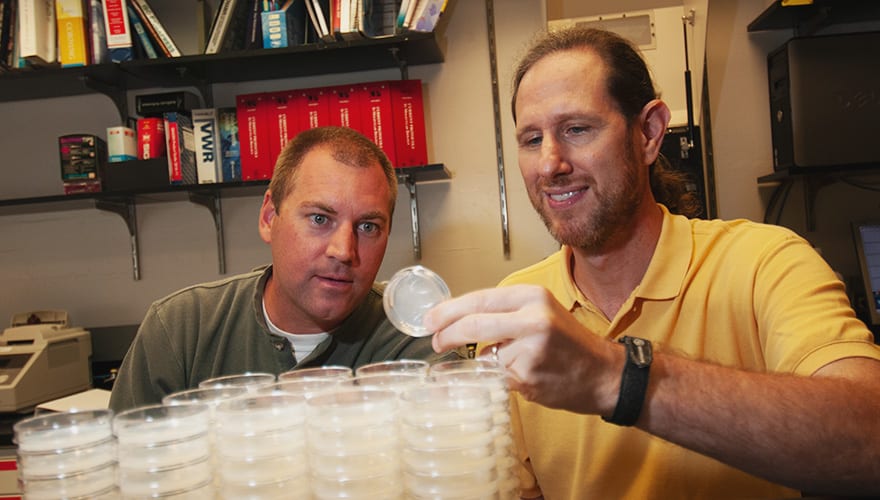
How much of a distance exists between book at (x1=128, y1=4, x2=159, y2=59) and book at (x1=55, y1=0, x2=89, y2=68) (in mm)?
203

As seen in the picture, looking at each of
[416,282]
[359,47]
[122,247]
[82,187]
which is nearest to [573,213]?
[416,282]

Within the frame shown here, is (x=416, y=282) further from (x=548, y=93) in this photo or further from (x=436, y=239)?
(x=436, y=239)

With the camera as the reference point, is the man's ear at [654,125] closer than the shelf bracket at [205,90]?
Yes

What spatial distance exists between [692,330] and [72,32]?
8.81ft

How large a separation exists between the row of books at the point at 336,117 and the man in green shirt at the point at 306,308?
37.9 inches

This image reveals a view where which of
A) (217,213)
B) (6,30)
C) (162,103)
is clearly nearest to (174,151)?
(162,103)

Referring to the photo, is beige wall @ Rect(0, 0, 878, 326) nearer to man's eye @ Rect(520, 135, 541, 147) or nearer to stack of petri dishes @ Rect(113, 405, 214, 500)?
man's eye @ Rect(520, 135, 541, 147)

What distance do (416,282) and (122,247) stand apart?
2.54 m

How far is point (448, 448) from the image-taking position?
62 cm

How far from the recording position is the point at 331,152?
145 cm

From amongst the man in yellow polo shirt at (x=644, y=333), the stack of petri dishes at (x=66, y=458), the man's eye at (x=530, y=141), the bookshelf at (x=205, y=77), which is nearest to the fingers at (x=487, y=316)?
the man in yellow polo shirt at (x=644, y=333)

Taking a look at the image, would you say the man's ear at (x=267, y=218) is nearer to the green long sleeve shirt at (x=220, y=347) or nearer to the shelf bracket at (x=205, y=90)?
the green long sleeve shirt at (x=220, y=347)

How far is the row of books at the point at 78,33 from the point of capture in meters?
2.51

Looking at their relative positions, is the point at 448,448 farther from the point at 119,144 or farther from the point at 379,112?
the point at 119,144
